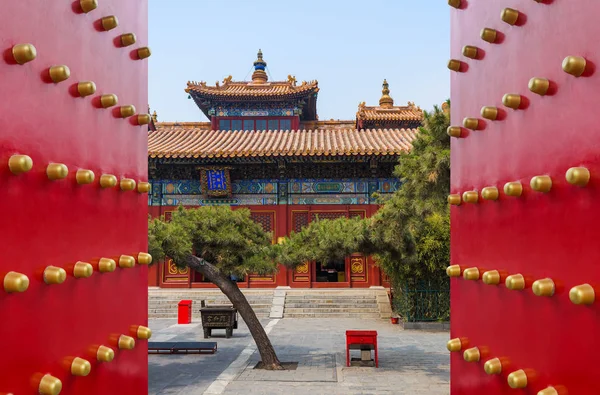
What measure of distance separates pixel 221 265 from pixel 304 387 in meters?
2.45

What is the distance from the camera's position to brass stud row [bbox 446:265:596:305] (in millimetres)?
1105

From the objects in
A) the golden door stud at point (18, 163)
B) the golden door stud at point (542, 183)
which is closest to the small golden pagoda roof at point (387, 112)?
the golden door stud at point (542, 183)

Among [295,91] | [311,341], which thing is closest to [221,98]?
[295,91]

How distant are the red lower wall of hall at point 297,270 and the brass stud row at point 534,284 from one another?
15.3 meters

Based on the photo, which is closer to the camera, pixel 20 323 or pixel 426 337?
pixel 20 323

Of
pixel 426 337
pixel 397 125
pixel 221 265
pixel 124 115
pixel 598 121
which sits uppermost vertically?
pixel 397 125

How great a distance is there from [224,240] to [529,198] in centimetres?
745

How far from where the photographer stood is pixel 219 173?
17391 mm

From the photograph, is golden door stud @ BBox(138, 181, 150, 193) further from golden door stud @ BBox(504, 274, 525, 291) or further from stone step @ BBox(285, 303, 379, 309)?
stone step @ BBox(285, 303, 379, 309)

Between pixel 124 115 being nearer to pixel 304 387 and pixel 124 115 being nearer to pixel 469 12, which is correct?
pixel 469 12

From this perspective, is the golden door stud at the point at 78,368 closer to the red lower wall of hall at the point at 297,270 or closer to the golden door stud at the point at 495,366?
the golden door stud at the point at 495,366

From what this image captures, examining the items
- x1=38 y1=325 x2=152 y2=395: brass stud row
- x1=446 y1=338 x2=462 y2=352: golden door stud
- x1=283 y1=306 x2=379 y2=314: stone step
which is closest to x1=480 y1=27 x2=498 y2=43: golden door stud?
x1=446 y1=338 x2=462 y2=352: golden door stud

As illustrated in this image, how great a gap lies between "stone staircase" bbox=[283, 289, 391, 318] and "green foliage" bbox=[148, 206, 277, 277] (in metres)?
6.99

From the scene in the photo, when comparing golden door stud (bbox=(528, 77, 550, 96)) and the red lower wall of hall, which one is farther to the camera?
the red lower wall of hall
